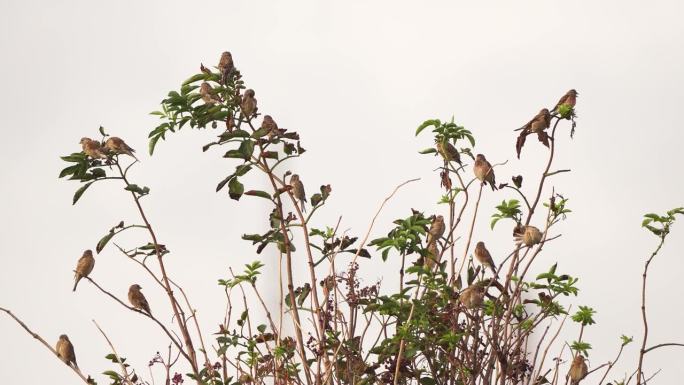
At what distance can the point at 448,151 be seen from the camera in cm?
206

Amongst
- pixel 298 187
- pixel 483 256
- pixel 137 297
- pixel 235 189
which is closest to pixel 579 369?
pixel 483 256

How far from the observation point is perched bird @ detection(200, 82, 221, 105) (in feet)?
6.39

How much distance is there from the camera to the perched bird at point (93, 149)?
192 cm

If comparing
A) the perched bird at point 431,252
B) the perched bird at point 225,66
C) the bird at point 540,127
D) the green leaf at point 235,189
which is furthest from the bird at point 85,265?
the bird at point 540,127

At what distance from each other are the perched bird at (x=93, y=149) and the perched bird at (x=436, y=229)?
0.71 meters

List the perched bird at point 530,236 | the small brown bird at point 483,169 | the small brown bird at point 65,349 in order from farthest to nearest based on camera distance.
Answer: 1. the small brown bird at point 65,349
2. the small brown bird at point 483,169
3. the perched bird at point 530,236

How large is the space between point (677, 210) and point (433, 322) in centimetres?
57

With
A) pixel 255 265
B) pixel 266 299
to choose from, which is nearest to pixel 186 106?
pixel 255 265

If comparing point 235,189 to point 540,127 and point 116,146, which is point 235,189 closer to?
point 116,146

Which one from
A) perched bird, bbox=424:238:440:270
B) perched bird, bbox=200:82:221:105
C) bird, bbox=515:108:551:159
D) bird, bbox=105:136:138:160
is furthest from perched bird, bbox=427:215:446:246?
bird, bbox=105:136:138:160

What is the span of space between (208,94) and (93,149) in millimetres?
257

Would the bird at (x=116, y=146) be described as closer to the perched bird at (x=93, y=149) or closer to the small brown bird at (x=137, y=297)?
the perched bird at (x=93, y=149)

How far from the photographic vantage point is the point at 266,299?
408cm

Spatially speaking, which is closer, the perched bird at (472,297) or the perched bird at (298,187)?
the perched bird at (472,297)
